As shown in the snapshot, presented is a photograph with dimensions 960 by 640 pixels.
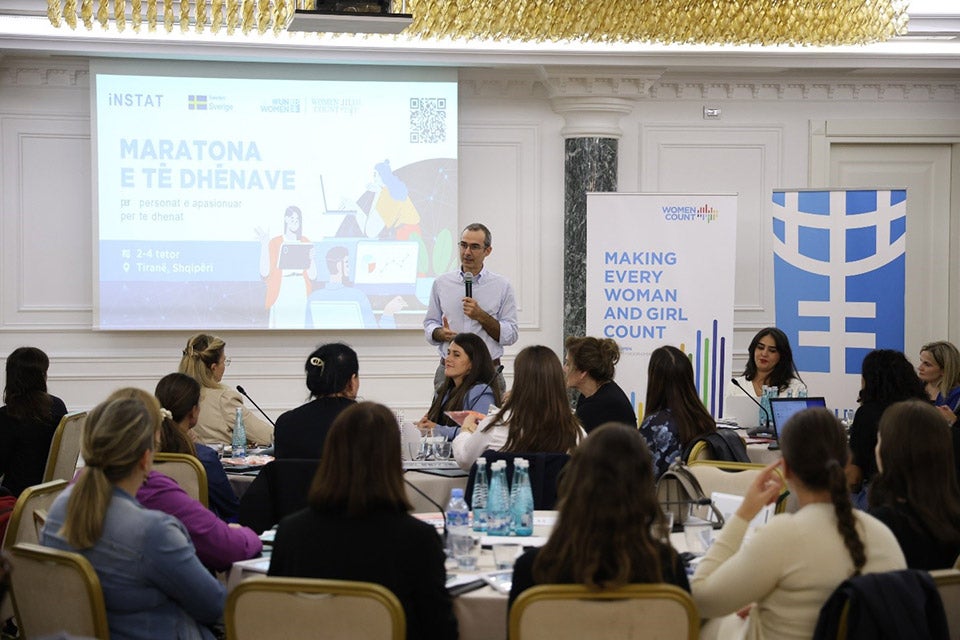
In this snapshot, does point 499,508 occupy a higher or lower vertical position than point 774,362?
lower

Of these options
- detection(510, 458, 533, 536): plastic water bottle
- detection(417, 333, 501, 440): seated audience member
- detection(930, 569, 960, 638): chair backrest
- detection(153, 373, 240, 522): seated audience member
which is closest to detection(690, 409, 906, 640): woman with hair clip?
detection(930, 569, 960, 638): chair backrest

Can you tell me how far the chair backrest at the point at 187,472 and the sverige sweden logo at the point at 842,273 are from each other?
17.6 ft

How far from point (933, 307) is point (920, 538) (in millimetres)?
7065

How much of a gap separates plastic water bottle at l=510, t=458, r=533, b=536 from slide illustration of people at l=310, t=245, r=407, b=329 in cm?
506

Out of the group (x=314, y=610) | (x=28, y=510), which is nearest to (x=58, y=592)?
(x=314, y=610)

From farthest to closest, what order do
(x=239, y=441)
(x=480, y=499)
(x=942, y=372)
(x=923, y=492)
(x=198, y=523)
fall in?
(x=942, y=372) < (x=239, y=441) < (x=480, y=499) < (x=198, y=523) < (x=923, y=492)

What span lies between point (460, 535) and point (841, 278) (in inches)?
229

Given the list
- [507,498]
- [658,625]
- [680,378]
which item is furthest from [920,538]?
[680,378]

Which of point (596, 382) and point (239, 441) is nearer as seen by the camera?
point (596, 382)

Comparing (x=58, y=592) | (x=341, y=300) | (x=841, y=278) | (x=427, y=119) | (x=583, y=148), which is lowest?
(x=58, y=592)

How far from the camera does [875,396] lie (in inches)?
214

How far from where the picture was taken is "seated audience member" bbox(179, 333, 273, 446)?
19.3 feet

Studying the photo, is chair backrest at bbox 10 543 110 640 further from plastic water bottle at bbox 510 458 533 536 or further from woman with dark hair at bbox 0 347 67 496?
woman with dark hair at bbox 0 347 67 496

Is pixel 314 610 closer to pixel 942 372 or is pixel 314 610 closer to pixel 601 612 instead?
pixel 601 612
